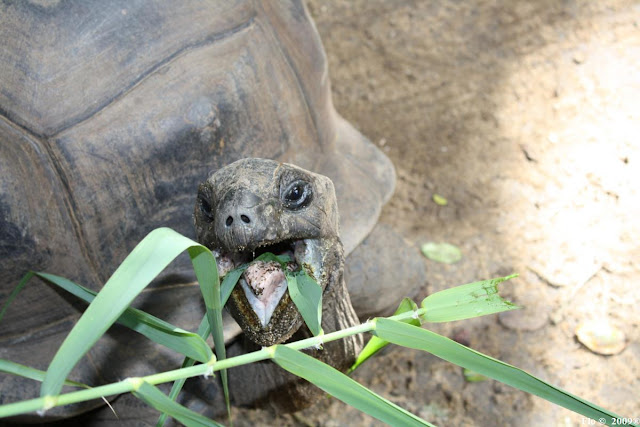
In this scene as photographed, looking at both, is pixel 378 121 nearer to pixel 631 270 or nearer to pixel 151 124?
pixel 631 270

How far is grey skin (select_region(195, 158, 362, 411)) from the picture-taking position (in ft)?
4.96

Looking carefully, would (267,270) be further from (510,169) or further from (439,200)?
(510,169)

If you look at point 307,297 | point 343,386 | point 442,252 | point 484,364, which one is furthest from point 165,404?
point 442,252

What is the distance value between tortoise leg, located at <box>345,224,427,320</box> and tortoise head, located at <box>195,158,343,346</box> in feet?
2.36

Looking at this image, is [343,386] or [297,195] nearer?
[343,386]

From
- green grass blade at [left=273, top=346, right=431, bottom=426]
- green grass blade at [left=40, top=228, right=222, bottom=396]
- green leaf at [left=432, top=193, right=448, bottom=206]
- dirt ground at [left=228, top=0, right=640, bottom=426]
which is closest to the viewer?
green grass blade at [left=40, top=228, right=222, bottom=396]

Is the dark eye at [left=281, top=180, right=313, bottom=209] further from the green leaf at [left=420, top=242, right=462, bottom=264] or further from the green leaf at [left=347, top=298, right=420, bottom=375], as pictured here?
the green leaf at [left=420, top=242, right=462, bottom=264]

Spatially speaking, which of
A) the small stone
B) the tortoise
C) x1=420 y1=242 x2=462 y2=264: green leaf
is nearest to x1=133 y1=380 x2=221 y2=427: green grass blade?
the tortoise

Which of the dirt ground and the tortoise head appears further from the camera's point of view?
the dirt ground

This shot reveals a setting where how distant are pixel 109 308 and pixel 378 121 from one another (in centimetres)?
274

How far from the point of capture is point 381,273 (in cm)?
252

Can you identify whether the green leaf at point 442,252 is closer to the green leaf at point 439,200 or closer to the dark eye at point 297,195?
the green leaf at point 439,200

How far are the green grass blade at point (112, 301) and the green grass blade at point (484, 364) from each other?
1.57 ft

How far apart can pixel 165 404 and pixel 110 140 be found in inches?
37.1
